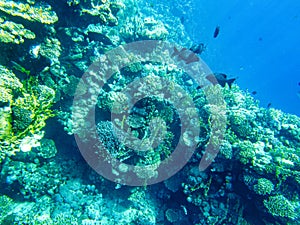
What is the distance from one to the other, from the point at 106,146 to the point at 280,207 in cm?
457

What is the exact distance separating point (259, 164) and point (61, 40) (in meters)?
6.41

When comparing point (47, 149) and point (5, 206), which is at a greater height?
point (47, 149)

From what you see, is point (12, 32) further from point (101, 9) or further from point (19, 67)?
point (101, 9)

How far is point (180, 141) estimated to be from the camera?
532 centimetres

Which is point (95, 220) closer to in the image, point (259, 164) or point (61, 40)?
point (259, 164)

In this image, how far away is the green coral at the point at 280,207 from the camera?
4.77 metres

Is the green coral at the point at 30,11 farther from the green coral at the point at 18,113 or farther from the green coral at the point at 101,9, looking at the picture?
the green coral at the point at 18,113

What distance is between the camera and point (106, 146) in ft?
14.4

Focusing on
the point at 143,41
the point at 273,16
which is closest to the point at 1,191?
the point at 143,41

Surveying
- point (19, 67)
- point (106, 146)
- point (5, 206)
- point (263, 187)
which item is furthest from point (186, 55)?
point (5, 206)

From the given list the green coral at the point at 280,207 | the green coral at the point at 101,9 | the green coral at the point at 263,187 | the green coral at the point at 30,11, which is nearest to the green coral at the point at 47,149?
the green coral at the point at 30,11

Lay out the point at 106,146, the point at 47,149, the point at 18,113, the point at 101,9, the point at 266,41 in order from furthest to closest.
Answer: the point at 266,41 → the point at 101,9 → the point at 47,149 → the point at 106,146 → the point at 18,113

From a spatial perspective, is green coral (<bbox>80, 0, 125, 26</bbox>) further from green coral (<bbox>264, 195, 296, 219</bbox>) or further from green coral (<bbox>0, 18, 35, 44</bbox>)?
green coral (<bbox>264, 195, 296, 219</bbox>)

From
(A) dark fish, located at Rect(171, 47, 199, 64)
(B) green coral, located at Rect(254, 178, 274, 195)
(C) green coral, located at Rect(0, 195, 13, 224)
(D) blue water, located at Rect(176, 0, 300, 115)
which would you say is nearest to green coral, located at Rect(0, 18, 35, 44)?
(C) green coral, located at Rect(0, 195, 13, 224)
